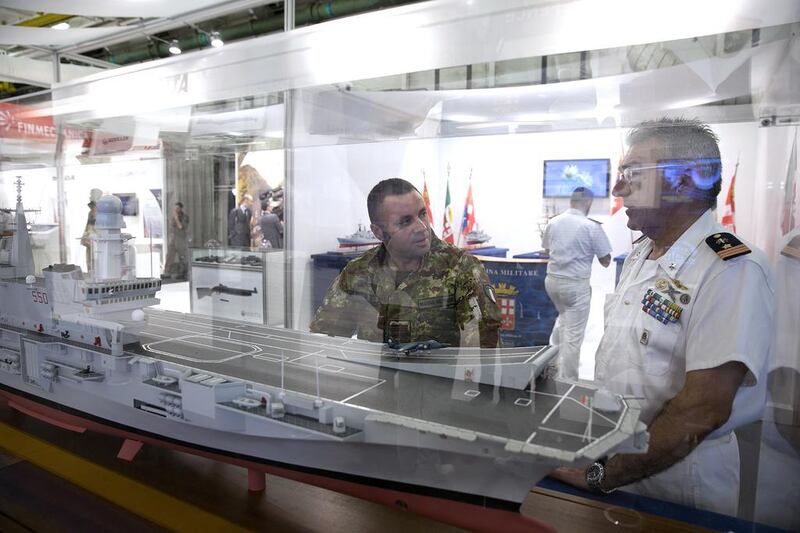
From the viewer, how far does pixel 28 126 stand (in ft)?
12.0

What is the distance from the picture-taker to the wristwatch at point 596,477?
1643 mm

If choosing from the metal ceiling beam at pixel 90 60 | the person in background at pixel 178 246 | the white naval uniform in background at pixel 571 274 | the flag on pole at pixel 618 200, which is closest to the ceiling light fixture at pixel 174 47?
the metal ceiling beam at pixel 90 60

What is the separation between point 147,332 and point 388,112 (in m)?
1.80

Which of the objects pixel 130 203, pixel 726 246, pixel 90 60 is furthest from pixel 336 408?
pixel 90 60

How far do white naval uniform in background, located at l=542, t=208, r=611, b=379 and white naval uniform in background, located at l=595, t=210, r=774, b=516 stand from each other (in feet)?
0.39

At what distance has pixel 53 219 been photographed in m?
3.49

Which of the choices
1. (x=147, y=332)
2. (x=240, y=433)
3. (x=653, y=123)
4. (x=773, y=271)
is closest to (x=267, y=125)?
(x=147, y=332)

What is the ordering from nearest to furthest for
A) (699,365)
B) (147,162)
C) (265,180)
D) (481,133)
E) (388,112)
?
(699,365)
(481,133)
(388,112)
(265,180)
(147,162)

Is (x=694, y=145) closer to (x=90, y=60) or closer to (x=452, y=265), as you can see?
(x=452, y=265)

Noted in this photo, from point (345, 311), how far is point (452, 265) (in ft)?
2.00

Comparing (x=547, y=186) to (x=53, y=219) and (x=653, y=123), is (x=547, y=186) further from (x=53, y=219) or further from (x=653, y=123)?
(x=53, y=219)

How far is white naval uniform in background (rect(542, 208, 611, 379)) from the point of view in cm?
181

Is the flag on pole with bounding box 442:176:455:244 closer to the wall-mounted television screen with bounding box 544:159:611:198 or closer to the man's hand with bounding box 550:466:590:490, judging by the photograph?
the wall-mounted television screen with bounding box 544:159:611:198

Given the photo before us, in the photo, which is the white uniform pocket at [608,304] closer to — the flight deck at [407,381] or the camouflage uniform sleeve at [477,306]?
the flight deck at [407,381]
